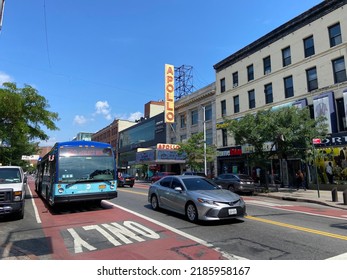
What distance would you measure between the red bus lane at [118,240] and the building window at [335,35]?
834 inches

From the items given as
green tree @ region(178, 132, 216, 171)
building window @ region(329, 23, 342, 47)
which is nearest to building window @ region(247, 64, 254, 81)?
green tree @ region(178, 132, 216, 171)

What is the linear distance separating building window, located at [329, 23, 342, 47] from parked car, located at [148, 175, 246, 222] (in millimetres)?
18953

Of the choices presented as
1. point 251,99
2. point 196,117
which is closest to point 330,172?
point 251,99

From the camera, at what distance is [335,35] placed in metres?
22.9

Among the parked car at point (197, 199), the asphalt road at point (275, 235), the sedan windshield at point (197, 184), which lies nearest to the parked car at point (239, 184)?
the asphalt road at point (275, 235)

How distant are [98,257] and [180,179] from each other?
5.18 m

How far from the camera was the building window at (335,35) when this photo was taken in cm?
2259

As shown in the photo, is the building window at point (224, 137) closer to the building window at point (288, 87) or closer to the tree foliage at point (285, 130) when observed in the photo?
the building window at point (288, 87)

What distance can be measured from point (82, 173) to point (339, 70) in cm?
2069

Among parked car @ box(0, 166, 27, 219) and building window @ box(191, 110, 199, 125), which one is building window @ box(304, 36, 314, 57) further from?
parked car @ box(0, 166, 27, 219)

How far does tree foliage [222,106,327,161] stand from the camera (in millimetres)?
20125

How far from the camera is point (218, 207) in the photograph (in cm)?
865

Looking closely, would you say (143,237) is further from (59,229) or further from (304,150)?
(304,150)
